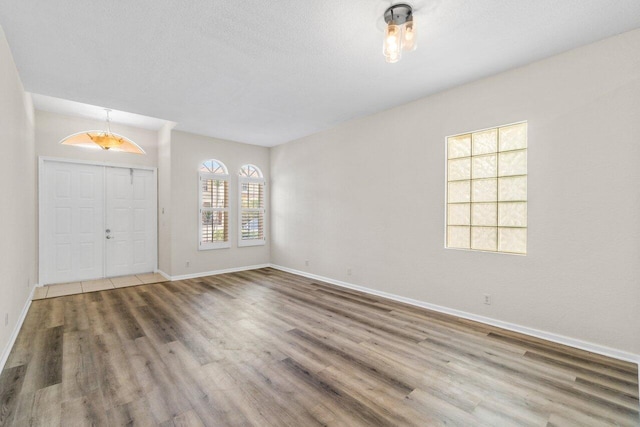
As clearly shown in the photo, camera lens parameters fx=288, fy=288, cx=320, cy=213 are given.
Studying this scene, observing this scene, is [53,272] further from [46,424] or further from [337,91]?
[337,91]

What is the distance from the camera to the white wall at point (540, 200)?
261 cm

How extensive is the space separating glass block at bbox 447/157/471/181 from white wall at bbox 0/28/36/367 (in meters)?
4.70

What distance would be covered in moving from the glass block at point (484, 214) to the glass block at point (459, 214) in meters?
0.06

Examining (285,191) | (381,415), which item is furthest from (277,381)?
(285,191)

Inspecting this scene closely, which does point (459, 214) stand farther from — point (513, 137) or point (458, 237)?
point (513, 137)

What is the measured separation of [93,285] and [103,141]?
2.62m

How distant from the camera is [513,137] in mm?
3322

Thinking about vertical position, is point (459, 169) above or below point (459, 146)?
below

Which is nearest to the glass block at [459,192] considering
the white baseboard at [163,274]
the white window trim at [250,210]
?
the white window trim at [250,210]

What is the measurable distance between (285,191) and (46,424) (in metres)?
5.27

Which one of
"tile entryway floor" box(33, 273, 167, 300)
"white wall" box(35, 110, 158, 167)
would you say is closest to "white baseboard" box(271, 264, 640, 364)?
"tile entryway floor" box(33, 273, 167, 300)

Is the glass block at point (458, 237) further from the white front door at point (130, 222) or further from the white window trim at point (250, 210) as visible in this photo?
the white front door at point (130, 222)

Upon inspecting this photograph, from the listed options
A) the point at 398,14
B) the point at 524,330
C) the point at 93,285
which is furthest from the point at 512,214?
the point at 93,285

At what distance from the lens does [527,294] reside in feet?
10.2
